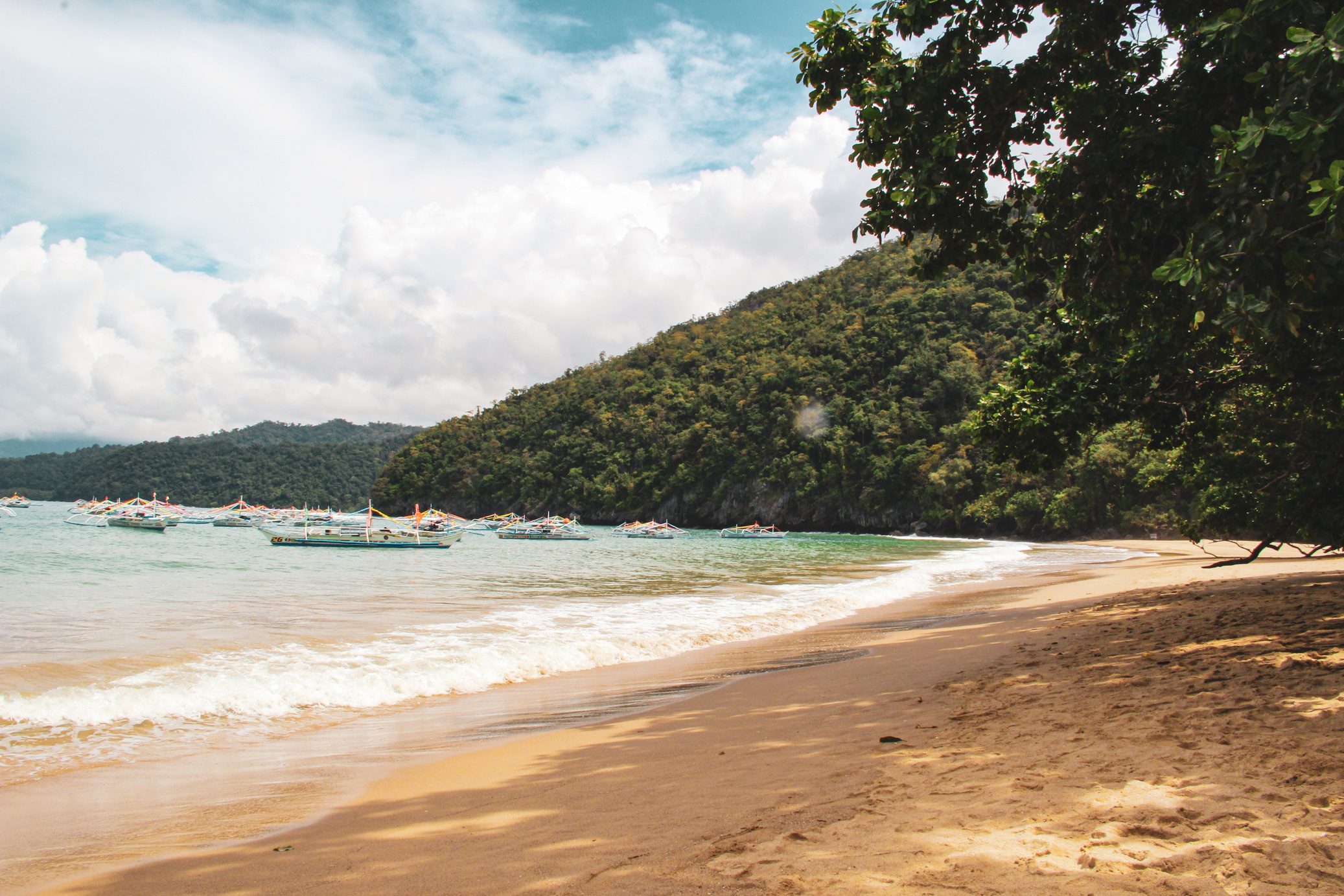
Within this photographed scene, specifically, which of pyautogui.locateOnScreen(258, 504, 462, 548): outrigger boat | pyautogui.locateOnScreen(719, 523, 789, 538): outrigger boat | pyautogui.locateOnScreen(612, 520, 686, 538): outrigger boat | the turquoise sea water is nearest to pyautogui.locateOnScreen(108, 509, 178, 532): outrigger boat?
pyautogui.locateOnScreen(258, 504, 462, 548): outrigger boat

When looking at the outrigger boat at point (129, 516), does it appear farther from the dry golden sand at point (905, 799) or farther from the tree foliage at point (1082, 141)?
the tree foliage at point (1082, 141)

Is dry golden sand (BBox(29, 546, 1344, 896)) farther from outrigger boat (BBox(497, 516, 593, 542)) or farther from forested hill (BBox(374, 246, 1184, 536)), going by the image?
outrigger boat (BBox(497, 516, 593, 542))

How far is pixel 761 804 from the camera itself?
351 cm

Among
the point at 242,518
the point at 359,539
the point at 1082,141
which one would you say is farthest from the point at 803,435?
the point at 1082,141

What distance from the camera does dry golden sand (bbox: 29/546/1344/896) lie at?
2578 millimetres

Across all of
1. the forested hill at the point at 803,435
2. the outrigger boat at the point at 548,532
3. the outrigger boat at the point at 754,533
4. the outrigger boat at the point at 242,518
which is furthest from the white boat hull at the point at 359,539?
the forested hill at the point at 803,435

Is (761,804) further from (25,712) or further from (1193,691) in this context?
(25,712)

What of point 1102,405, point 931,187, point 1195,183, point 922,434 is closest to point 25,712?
point 931,187

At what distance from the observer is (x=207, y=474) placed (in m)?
145

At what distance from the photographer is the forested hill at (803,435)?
64.8 metres

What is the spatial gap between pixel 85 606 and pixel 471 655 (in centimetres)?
1016

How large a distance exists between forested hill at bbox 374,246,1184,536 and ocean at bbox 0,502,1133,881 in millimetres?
38580

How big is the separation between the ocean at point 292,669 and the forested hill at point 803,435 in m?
38.6

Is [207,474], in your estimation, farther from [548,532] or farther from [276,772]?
[276,772]
